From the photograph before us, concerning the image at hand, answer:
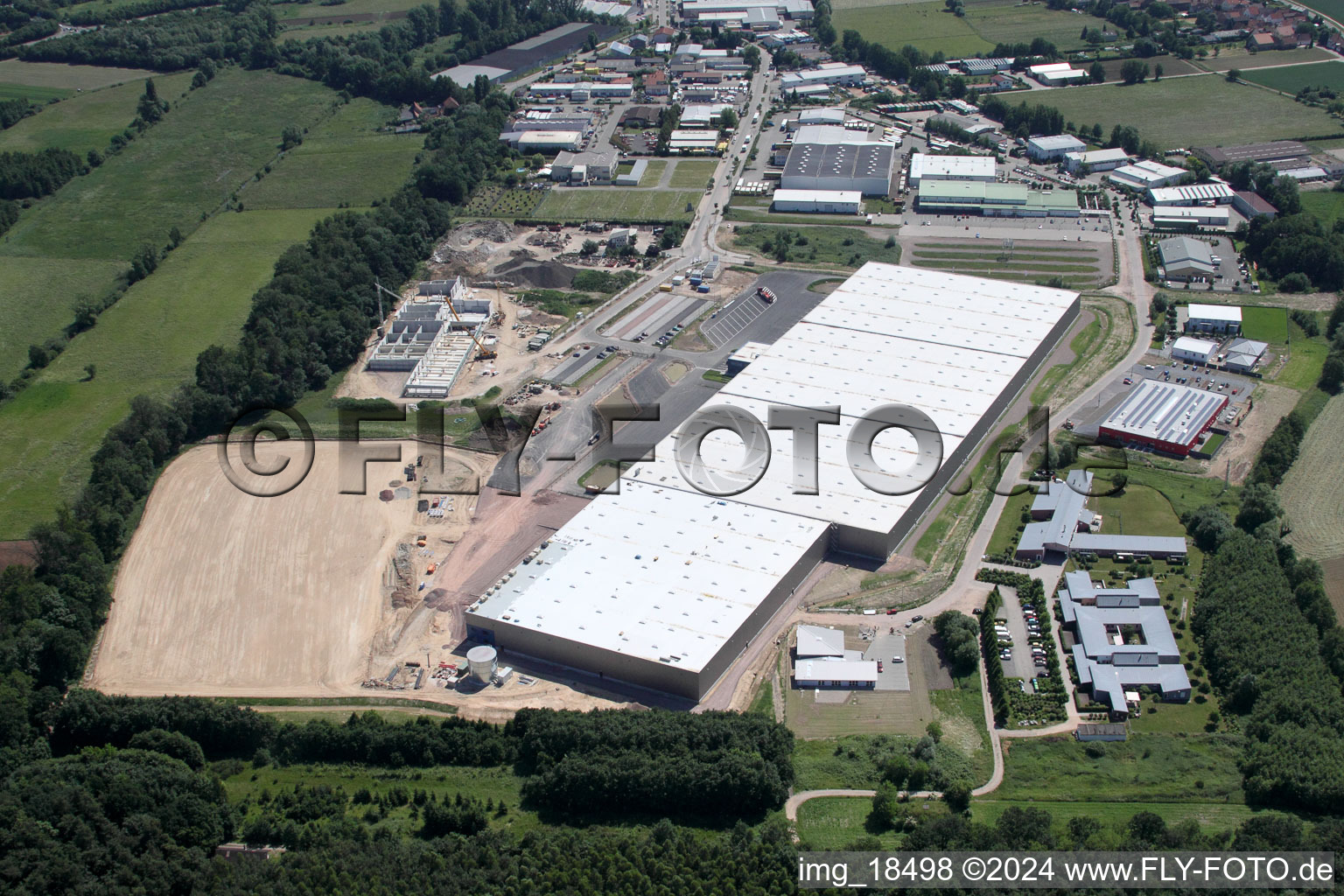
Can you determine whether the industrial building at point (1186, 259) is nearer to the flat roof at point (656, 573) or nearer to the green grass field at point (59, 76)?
the flat roof at point (656, 573)

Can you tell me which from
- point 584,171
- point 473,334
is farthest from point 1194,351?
point 584,171

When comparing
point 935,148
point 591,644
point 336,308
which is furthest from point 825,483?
point 935,148

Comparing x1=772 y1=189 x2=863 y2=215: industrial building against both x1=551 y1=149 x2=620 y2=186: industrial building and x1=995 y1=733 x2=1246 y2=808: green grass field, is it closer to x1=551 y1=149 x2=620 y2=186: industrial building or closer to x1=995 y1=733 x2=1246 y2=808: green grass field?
x1=551 y1=149 x2=620 y2=186: industrial building

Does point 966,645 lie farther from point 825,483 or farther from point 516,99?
point 516,99

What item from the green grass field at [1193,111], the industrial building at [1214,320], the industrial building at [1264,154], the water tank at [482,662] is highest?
the green grass field at [1193,111]

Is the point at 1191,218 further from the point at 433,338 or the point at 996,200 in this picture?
the point at 433,338

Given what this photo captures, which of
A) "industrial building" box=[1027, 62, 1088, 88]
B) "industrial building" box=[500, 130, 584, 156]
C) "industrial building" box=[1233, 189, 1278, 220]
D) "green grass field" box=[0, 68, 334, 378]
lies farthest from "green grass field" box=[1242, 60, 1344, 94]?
"green grass field" box=[0, 68, 334, 378]

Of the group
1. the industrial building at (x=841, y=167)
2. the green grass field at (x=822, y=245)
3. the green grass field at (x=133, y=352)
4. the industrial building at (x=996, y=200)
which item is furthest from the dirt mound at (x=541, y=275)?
the industrial building at (x=996, y=200)

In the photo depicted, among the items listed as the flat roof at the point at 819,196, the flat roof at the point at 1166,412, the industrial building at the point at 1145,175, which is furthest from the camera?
the industrial building at the point at 1145,175
